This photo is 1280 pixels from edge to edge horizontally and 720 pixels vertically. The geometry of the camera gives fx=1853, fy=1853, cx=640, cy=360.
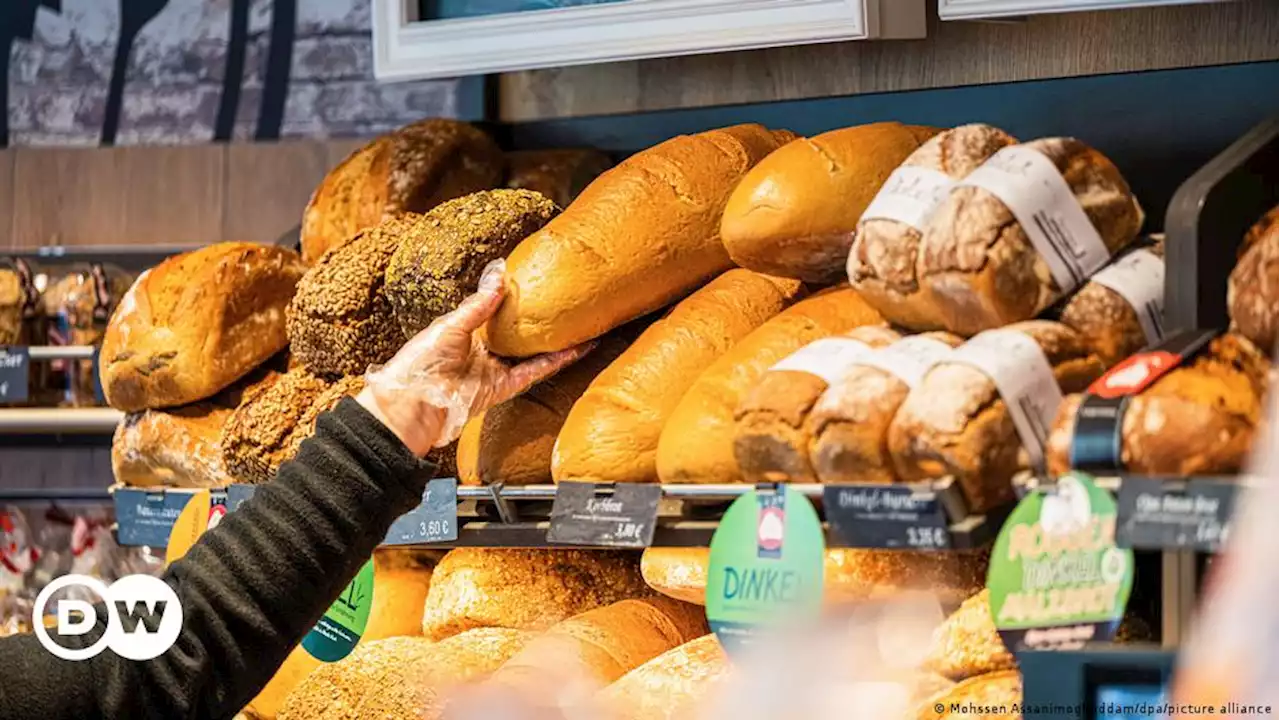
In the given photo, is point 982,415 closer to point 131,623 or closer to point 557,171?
point 131,623

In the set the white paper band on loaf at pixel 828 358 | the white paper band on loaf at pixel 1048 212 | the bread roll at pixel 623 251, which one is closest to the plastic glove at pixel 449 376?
the bread roll at pixel 623 251

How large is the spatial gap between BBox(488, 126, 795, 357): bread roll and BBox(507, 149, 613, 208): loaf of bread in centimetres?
37

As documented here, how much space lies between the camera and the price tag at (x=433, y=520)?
85.9 inches

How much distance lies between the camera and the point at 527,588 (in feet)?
7.74

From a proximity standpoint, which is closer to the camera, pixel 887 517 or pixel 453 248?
pixel 887 517

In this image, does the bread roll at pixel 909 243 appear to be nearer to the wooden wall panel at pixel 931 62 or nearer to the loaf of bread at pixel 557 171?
the wooden wall panel at pixel 931 62

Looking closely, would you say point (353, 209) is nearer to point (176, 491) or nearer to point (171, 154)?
point (176, 491)

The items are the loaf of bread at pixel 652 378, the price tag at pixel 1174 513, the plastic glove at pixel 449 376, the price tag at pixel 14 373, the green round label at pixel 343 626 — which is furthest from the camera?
the price tag at pixel 14 373

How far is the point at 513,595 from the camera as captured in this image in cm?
235

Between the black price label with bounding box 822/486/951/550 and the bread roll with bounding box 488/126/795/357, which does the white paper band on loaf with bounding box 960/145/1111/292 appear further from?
the bread roll with bounding box 488/126/795/357

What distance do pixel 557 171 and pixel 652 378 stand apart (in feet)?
2.03

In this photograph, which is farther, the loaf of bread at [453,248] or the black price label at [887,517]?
the loaf of bread at [453,248]

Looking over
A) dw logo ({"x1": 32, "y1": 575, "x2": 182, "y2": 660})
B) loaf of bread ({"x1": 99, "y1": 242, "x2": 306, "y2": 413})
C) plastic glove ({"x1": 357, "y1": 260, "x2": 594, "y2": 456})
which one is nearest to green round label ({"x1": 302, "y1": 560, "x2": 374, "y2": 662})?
plastic glove ({"x1": 357, "y1": 260, "x2": 594, "y2": 456})

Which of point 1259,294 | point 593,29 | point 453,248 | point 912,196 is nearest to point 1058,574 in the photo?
point 1259,294
